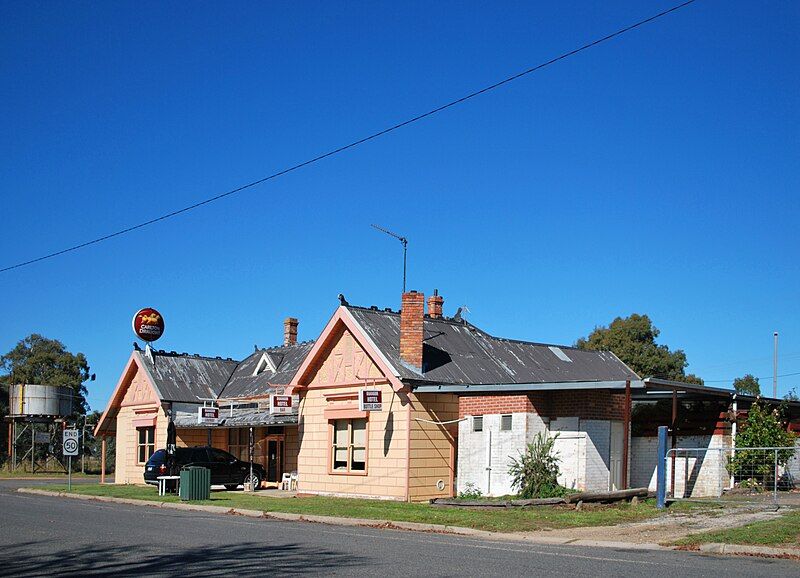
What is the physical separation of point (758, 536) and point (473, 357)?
15592 mm

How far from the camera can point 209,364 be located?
→ 4309 centimetres

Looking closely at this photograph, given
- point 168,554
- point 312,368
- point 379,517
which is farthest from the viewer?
point 312,368

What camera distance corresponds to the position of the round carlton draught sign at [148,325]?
42.1 meters

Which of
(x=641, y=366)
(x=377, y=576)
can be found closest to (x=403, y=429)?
(x=377, y=576)

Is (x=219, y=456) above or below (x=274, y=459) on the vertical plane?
above

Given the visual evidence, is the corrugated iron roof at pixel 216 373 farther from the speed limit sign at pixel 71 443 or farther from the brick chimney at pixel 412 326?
the brick chimney at pixel 412 326

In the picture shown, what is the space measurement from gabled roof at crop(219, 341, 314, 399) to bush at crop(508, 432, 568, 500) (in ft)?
46.2

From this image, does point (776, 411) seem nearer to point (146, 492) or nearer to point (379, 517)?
point (379, 517)

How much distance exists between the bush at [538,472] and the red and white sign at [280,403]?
30.5 ft

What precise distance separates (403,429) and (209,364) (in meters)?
18.1

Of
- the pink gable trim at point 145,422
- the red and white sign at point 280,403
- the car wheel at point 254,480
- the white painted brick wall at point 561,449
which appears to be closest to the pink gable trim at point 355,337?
the red and white sign at point 280,403

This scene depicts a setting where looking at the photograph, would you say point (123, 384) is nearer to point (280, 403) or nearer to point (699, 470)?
point (280, 403)

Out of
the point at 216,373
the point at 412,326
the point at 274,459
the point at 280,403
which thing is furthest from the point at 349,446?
the point at 216,373

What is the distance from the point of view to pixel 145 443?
41.1 meters
